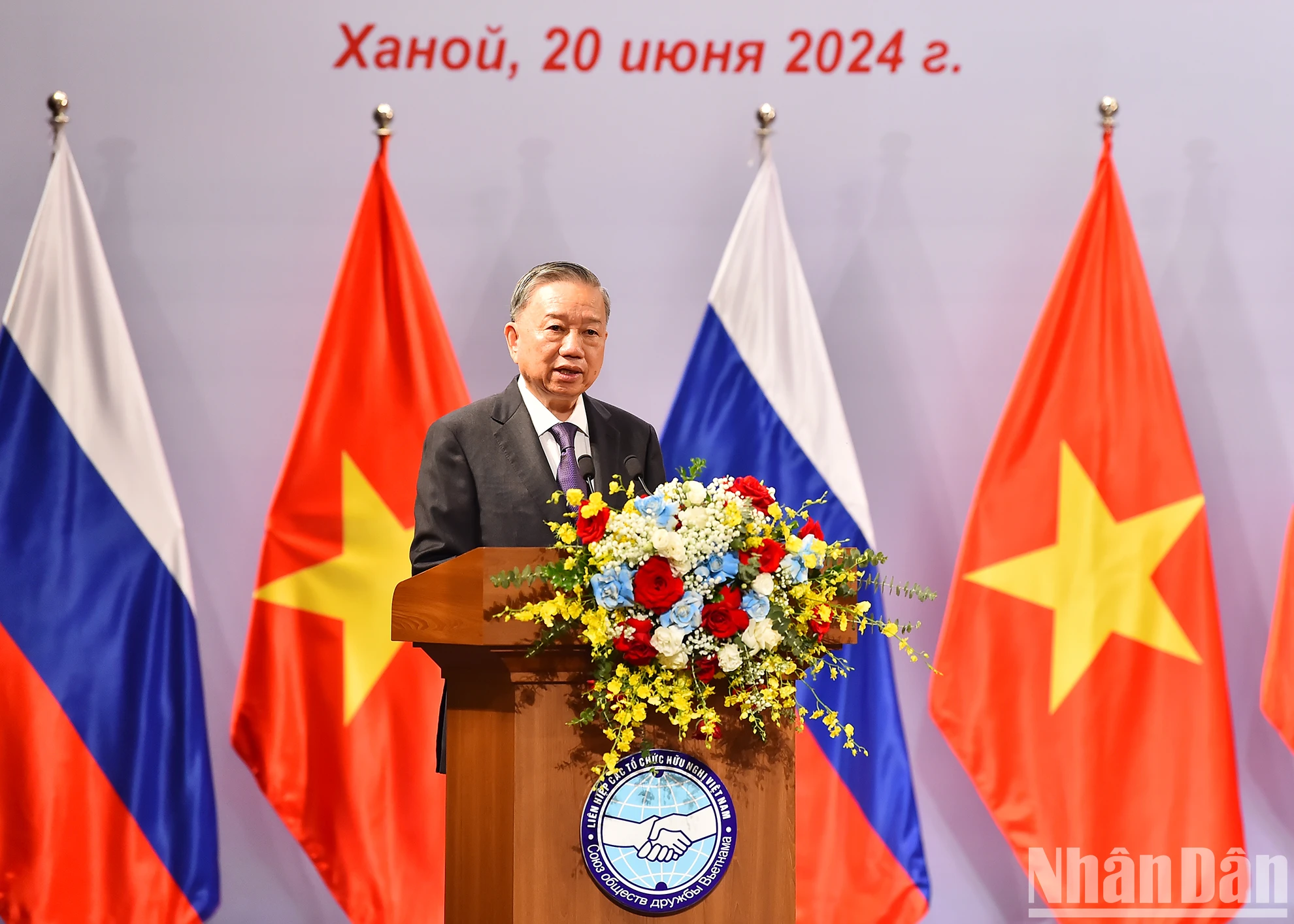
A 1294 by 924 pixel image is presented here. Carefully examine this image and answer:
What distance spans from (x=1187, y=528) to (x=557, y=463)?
1923mm

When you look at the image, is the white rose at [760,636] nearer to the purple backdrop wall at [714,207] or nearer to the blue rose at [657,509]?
the blue rose at [657,509]

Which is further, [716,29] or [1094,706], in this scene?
[716,29]

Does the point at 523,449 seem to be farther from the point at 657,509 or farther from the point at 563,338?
the point at 657,509

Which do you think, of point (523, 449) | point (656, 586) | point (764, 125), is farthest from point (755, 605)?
point (764, 125)

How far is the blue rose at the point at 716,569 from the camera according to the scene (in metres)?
1.57

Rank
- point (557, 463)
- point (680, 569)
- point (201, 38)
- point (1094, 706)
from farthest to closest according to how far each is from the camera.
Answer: point (201, 38), point (1094, 706), point (557, 463), point (680, 569)

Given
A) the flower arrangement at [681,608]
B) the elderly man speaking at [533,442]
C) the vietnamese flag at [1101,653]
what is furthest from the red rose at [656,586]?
the vietnamese flag at [1101,653]

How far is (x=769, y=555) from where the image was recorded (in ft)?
5.27

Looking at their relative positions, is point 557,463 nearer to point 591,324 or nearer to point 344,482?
point 591,324

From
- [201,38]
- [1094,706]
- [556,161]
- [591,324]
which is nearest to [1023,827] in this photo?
[1094,706]

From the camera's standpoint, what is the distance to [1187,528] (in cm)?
313

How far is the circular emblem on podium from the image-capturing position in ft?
5.28

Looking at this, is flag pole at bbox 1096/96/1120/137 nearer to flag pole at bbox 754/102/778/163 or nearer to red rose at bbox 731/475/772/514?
flag pole at bbox 754/102/778/163

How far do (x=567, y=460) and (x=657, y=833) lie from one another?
0.68 m
